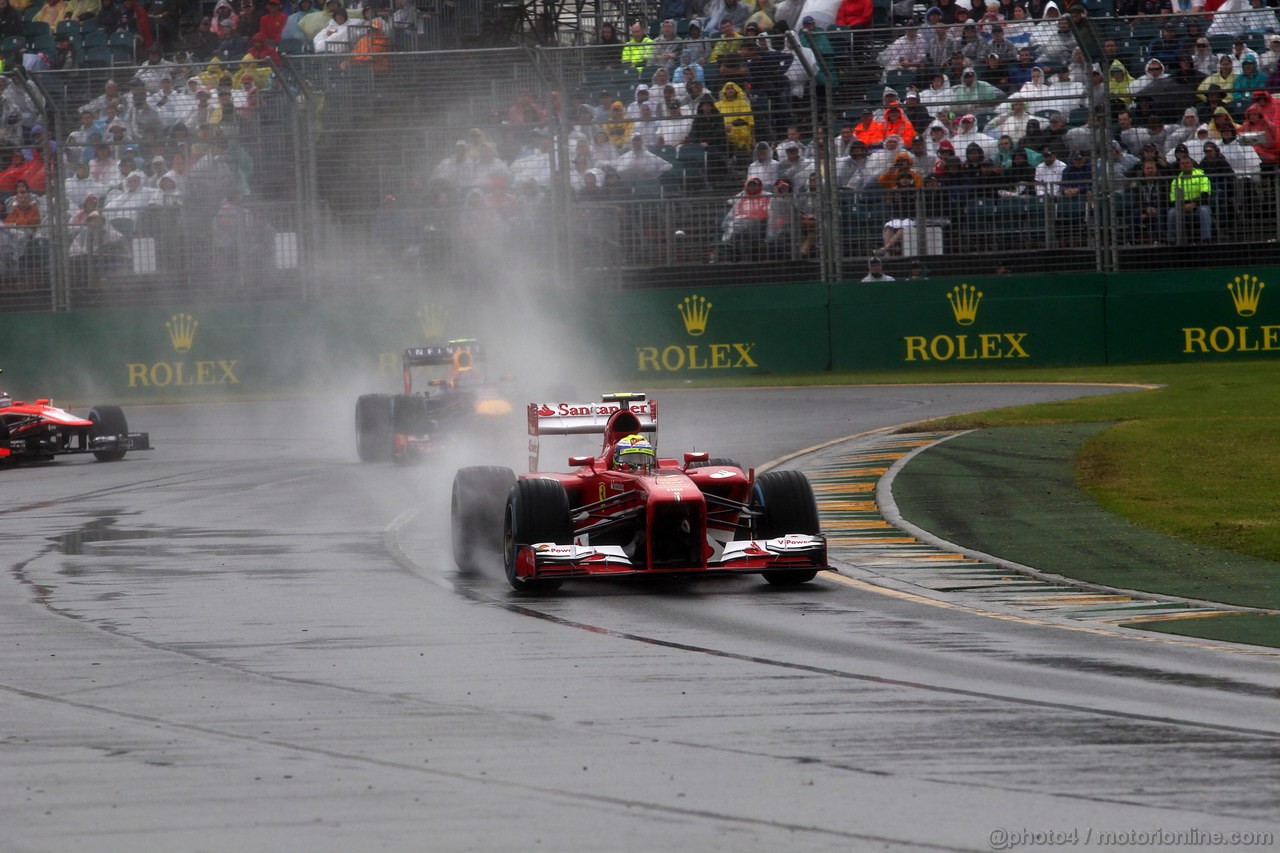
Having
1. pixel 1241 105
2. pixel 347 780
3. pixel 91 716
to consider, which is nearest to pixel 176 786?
pixel 347 780

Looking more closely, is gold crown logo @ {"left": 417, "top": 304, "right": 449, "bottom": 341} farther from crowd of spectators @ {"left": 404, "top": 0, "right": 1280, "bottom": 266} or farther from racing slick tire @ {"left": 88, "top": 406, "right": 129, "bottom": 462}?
racing slick tire @ {"left": 88, "top": 406, "right": 129, "bottom": 462}

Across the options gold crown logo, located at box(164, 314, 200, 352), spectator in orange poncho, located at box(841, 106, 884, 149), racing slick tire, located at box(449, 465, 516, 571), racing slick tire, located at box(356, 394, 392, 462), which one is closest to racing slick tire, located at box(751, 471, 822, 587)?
racing slick tire, located at box(449, 465, 516, 571)

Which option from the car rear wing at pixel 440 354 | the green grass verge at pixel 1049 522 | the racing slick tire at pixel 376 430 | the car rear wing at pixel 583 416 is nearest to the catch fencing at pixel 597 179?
the car rear wing at pixel 440 354

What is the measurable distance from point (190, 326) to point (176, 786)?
2356 cm

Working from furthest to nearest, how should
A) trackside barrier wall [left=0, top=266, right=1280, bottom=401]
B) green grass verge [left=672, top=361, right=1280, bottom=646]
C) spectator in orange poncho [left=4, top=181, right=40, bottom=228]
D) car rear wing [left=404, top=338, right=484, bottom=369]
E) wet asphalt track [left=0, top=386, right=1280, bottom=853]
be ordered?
spectator in orange poncho [left=4, top=181, right=40, bottom=228] → trackside barrier wall [left=0, top=266, right=1280, bottom=401] → car rear wing [left=404, top=338, right=484, bottom=369] → green grass verge [left=672, top=361, right=1280, bottom=646] → wet asphalt track [left=0, top=386, right=1280, bottom=853]

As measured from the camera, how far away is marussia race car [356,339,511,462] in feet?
63.5

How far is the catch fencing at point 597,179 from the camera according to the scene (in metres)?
26.9

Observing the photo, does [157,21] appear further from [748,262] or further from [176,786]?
[176,786]

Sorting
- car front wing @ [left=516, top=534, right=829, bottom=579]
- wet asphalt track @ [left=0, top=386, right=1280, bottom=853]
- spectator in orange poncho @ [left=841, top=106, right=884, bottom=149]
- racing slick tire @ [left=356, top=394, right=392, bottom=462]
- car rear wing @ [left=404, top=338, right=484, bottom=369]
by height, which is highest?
spectator in orange poncho @ [left=841, top=106, right=884, bottom=149]

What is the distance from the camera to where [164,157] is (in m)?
29.1

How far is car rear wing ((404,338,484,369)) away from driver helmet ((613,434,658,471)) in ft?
31.1

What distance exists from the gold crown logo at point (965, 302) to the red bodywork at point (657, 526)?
15.8 m

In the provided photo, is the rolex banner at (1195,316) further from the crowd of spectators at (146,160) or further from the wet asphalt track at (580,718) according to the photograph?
→ the wet asphalt track at (580,718)

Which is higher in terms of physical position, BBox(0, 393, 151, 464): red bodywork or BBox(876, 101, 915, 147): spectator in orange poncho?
BBox(876, 101, 915, 147): spectator in orange poncho
